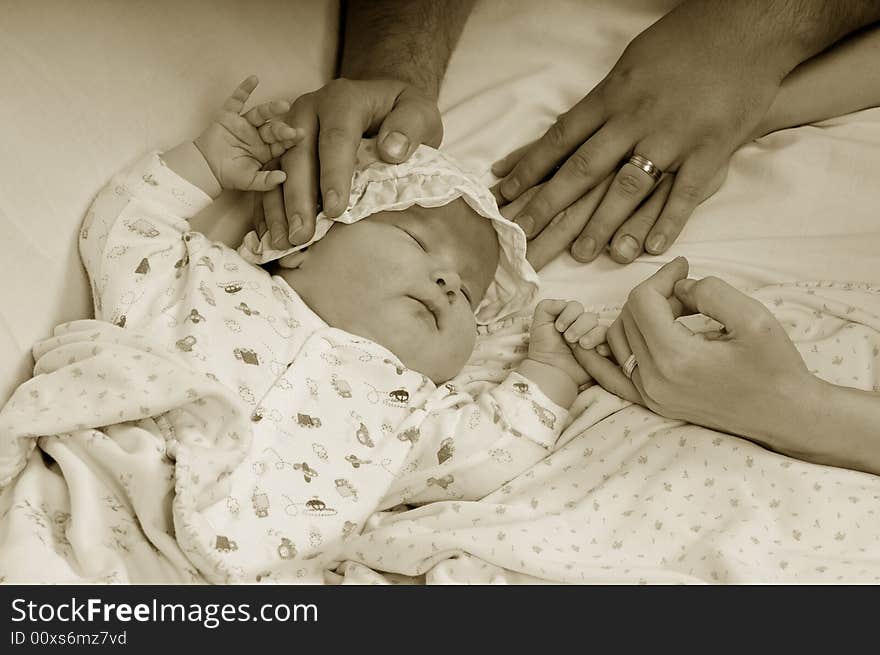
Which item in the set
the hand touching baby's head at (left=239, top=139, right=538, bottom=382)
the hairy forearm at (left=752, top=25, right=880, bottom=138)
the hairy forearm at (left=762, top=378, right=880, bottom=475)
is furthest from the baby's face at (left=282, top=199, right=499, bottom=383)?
the hairy forearm at (left=752, top=25, right=880, bottom=138)

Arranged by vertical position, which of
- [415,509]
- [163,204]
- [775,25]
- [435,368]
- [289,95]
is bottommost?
[415,509]

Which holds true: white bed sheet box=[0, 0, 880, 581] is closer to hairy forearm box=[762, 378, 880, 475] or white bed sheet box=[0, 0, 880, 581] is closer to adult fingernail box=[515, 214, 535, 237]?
adult fingernail box=[515, 214, 535, 237]

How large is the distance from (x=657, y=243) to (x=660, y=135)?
17 cm

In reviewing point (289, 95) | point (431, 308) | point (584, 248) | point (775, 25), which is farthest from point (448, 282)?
point (775, 25)

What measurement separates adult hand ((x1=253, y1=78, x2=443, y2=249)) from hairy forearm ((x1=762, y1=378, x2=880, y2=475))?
24.4 inches

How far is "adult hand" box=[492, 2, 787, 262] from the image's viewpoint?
4.90 feet

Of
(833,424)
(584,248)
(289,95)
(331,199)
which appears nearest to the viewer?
(833,424)

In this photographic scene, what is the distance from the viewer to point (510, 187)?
1576 millimetres

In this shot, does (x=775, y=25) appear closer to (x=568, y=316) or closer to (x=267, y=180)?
(x=568, y=316)

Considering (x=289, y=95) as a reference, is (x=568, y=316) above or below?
below
